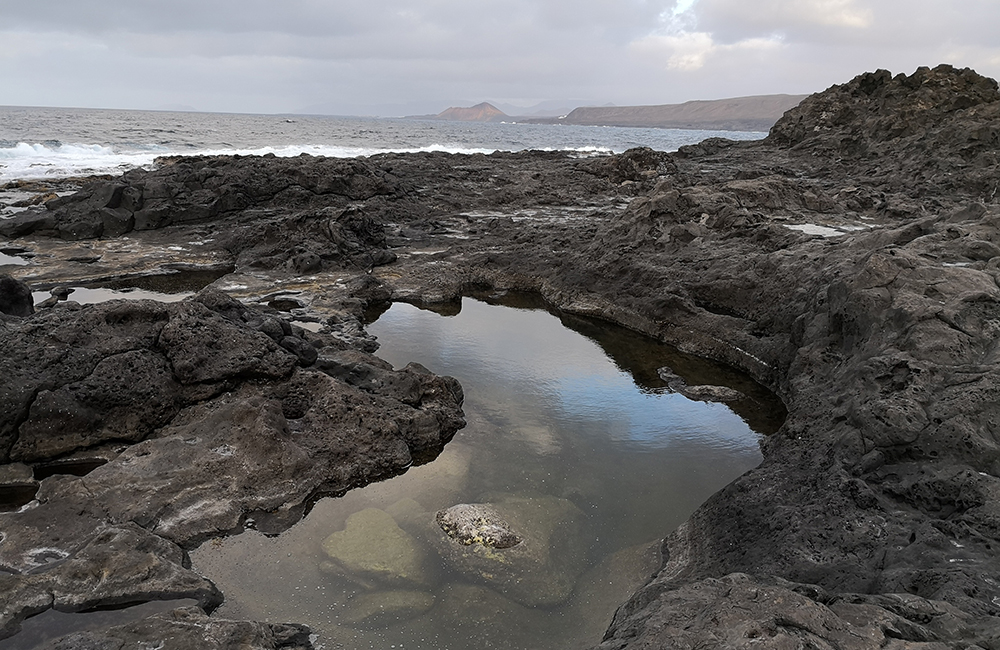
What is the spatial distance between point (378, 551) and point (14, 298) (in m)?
5.40

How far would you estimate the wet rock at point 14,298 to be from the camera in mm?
7133

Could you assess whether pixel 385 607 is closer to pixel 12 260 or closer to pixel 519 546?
pixel 519 546

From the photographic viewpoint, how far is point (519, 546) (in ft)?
17.9

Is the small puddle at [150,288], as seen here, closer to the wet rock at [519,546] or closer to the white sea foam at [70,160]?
the wet rock at [519,546]

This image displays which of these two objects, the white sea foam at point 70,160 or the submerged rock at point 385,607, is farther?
the white sea foam at point 70,160

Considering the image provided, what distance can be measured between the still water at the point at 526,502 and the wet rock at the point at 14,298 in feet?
13.8

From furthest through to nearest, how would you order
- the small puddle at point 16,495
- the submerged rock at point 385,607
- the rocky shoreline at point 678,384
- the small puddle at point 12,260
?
the small puddle at point 12,260 → the small puddle at point 16,495 → the submerged rock at point 385,607 → the rocky shoreline at point 678,384

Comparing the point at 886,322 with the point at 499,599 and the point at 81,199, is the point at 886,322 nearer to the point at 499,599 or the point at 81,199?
the point at 499,599

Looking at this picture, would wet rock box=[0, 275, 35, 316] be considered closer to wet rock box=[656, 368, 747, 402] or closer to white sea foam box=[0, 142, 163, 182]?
wet rock box=[656, 368, 747, 402]

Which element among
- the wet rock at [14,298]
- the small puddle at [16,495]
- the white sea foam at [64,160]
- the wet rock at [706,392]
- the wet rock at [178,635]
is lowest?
the wet rock at [706,392]

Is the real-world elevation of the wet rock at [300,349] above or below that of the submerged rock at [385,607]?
above

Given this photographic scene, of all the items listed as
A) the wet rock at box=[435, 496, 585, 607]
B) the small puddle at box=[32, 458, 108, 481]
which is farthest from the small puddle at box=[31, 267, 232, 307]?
the wet rock at box=[435, 496, 585, 607]

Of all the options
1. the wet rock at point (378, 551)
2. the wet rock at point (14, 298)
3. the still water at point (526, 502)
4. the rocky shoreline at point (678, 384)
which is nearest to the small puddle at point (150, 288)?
the rocky shoreline at point (678, 384)

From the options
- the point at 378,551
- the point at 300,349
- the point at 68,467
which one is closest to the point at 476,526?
the point at 378,551
